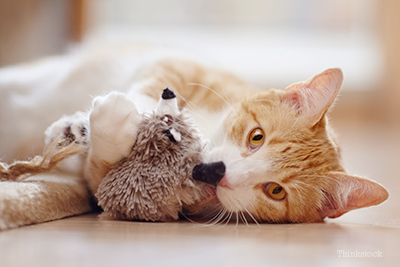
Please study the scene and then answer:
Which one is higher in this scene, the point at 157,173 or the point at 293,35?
the point at 293,35

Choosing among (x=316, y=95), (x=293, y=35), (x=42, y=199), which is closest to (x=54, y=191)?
(x=42, y=199)

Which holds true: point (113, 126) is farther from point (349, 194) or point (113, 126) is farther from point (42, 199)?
point (349, 194)

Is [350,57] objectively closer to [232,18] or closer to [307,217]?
[232,18]

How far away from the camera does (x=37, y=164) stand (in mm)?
1095

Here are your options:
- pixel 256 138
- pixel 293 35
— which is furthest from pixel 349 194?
pixel 293 35

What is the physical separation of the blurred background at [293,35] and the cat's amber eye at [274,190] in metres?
3.86

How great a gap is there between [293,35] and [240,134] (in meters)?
4.38

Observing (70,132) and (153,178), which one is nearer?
(153,178)

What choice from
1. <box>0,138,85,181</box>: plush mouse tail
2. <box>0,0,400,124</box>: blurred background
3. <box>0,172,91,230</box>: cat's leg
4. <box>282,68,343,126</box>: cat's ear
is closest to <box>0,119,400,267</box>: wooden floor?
<box>0,172,91,230</box>: cat's leg

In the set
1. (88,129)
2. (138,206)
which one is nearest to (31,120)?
(88,129)

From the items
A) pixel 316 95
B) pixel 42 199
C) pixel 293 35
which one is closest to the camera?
pixel 42 199

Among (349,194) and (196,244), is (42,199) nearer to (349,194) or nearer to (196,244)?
(196,244)

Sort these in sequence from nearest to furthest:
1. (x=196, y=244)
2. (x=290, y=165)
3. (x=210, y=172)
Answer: (x=196, y=244), (x=210, y=172), (x=290, y=165)

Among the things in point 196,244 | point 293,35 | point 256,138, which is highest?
point 293,35
